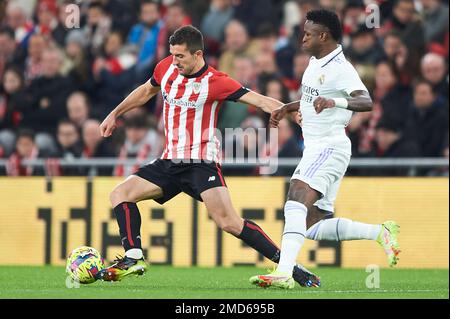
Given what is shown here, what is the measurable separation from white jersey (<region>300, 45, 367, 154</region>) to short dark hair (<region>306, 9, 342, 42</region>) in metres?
0.14

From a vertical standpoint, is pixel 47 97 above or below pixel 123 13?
below

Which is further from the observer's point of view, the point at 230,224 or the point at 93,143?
the point at 93,143

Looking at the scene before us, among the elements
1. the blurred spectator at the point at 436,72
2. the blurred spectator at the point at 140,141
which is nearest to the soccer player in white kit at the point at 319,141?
the blurred spectator at the point at 436,72

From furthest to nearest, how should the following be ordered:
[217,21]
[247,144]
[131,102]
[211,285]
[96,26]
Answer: [96,26] → [217,21] → [247,144] → [131,102] → [211,285]

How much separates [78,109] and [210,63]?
1932mm

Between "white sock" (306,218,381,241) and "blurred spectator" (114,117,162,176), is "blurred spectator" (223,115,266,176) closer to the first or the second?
"blurred spectator" (114,117,162,176)

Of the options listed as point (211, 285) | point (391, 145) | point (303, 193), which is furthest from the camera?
point (391, 145)

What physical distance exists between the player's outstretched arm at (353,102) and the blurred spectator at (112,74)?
707 cm

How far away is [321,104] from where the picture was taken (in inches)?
338

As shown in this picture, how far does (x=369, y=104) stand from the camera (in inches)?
351

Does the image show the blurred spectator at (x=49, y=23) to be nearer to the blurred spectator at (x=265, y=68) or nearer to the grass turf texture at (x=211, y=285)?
the blurred spectator at (x=265, y=68)

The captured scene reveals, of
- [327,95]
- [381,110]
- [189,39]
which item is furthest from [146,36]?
[327,95]

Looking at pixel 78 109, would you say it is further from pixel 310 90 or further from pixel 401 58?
pixel 310 90

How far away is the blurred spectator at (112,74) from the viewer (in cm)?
1595
